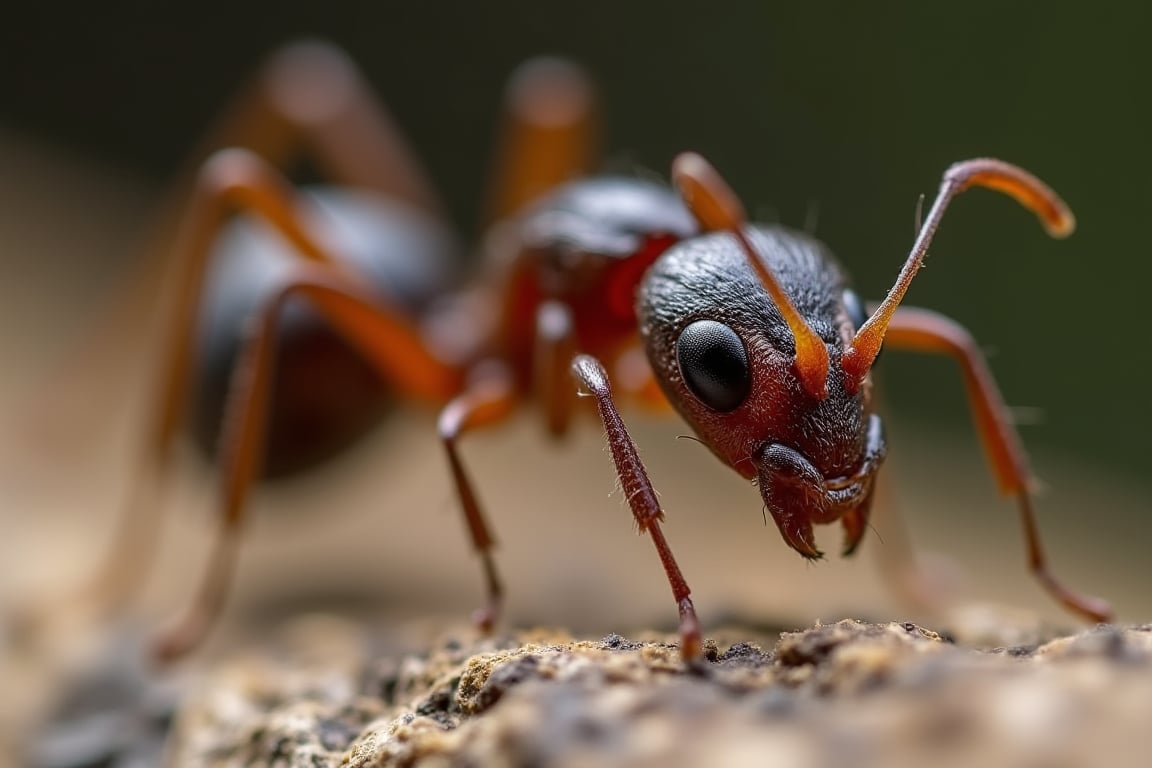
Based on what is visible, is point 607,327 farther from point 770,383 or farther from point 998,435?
point 770,383

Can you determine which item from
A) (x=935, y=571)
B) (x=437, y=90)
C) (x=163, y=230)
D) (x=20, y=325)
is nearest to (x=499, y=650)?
(x=935, y=571)

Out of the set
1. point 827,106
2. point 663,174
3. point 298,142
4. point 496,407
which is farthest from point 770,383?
point 827,106

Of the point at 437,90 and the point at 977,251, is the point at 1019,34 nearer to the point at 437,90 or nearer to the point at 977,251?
the point at 977,251

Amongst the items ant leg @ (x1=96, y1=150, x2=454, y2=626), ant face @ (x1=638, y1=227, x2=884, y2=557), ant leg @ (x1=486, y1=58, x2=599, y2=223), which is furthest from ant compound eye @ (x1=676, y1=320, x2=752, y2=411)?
ant leg @ (x1=486, y1=58, x2=599, y2=223)

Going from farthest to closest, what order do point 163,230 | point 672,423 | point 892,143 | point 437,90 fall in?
point 437,90 → point 892,143 → point 163,230 → point 672,423

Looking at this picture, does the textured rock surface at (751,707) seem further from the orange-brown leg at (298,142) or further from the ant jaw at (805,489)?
the orange-brown leg at (298,142)

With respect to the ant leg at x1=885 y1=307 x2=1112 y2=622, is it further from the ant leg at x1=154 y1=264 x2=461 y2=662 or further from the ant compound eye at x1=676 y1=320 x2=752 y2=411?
the ant leg at x1=154 y1=264 x2=461 y2=662

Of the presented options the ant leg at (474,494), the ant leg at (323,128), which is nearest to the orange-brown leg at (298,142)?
the ant leg at (323,128)
